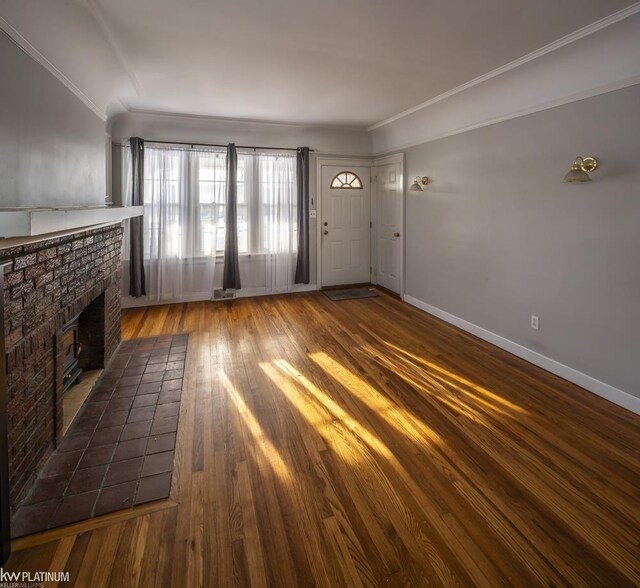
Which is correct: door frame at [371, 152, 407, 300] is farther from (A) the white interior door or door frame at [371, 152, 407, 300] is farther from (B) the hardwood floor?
(B) the hardwood floor

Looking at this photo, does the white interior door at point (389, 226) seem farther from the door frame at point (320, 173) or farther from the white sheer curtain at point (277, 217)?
the white sheer curtain at point (277, 217)

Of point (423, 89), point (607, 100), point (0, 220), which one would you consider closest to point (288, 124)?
point (423, 89)

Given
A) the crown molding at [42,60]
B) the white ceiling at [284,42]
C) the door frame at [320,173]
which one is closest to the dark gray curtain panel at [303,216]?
the door frame at [320,173]

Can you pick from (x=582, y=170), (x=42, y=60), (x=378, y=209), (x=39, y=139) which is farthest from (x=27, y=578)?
(x=378, y=209)

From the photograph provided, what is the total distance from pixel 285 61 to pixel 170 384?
Result: 277 cm

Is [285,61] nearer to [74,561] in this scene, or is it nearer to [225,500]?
[225,500]

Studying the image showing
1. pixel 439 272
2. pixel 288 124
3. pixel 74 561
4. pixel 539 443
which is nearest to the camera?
pixel 74 561

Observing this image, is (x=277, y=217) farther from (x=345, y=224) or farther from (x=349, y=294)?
(x=349, y=294)

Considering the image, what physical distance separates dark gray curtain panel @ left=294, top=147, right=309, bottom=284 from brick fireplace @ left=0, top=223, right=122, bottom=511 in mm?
3211

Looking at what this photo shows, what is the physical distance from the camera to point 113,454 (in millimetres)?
2049

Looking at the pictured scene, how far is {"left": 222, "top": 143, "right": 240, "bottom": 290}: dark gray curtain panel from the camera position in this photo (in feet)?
16.7

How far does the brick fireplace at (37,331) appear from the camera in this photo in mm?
1612

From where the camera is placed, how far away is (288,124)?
527 cm

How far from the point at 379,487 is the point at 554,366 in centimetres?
215
